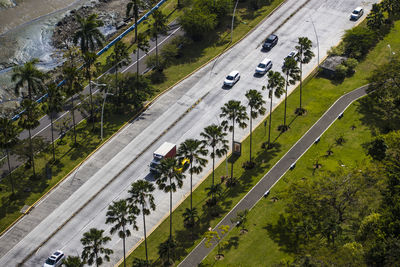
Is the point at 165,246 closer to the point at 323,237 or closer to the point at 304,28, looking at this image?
the point at 323,237

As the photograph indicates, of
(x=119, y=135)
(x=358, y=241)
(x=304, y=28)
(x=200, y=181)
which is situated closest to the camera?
(x=358, y=241)

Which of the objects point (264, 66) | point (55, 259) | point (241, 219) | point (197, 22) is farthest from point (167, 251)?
point (197, 22)

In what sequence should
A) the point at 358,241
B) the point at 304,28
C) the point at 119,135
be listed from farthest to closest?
the point at 304,28
the point at 119,135
the point at 358,241

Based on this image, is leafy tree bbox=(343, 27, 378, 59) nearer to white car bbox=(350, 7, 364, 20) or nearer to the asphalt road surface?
the asphalt road surface

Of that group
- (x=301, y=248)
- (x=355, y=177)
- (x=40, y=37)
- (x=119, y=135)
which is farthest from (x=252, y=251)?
(x=40, y=37)

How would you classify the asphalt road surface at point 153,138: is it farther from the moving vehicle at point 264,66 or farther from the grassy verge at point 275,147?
the grassy verge at point 275,147

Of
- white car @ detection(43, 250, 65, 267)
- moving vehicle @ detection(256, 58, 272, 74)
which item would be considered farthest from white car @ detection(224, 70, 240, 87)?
white car @ detection(43, 250, 65, 267)

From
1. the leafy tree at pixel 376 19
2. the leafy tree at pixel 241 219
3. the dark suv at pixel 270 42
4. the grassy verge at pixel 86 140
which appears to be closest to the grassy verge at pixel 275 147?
the leafy tree at pixel 241 219
